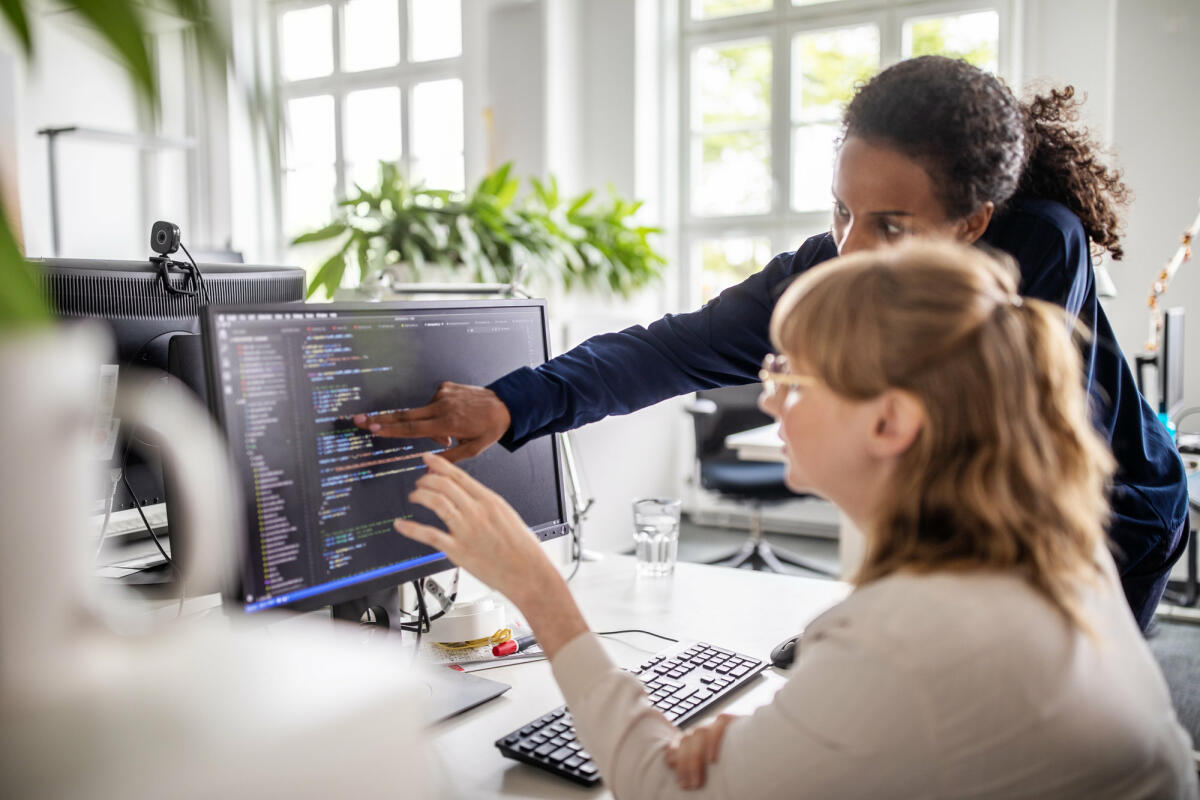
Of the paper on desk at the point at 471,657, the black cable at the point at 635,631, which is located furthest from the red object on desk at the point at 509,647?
the black cable at the point at 635,631

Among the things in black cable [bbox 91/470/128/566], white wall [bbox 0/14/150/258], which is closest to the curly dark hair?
black cable [bbox 91/470/128/566]

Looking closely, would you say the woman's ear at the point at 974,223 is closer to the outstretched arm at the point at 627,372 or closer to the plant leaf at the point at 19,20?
the outstretched arm at the point at 627,372

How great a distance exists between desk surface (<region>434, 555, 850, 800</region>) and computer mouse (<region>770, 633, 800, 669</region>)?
0.01 m

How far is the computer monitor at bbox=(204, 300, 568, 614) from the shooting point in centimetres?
97

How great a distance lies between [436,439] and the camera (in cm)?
118

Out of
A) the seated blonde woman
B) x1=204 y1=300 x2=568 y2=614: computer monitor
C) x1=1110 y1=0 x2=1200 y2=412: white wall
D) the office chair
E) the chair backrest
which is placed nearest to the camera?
the seated blonde woman

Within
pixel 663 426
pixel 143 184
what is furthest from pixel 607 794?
pixel 143 184

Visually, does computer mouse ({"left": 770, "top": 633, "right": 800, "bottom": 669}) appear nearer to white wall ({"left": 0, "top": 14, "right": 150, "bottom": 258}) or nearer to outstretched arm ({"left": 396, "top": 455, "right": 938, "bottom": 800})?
outstretched arm ({"left": 396, "top": 455, "right": 938, "bottom": 800})

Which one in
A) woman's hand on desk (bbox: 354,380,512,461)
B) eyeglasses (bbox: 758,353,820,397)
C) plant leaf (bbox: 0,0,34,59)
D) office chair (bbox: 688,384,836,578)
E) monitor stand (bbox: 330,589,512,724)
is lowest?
office chair (bbox: 688,384,836,578)

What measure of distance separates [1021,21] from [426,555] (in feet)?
13.7

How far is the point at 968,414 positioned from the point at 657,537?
1093 mm

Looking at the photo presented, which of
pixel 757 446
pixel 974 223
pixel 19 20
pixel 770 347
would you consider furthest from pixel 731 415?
pixel 19 20

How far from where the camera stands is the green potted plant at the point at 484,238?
12.8ft

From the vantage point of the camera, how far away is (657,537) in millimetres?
1769
